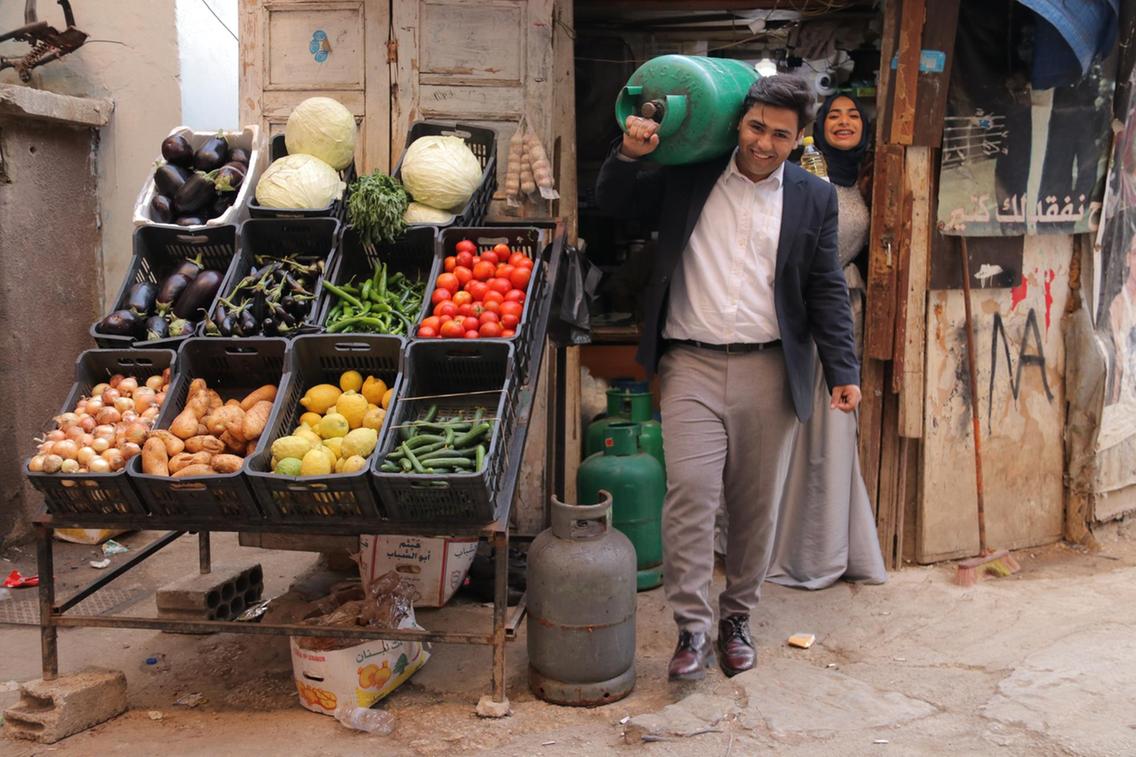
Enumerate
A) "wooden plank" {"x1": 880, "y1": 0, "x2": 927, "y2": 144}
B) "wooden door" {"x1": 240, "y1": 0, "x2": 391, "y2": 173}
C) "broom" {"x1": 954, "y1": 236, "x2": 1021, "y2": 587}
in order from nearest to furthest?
"wooden plank" {"x1": 880, "y1": 0, "x2": 927, "y2": 144} → "broom" {"x1": 954, "y1": 236, "x2": 1021, "y2": 587} → "wooden door" {"x1": 240, "y1": 0, "x2": 391, "y2": 173}

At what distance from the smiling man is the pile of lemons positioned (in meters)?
1.09

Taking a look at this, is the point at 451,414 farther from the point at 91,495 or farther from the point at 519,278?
the point at 91,495

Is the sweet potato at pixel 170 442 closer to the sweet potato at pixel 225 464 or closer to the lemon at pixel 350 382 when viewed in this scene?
Result: the sweet potato at pixel 225 464

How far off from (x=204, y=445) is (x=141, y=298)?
0.96 m

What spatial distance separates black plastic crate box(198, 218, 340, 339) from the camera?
4414 mm

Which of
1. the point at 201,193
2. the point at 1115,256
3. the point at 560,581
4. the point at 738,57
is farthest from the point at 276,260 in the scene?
the point at 1115,256

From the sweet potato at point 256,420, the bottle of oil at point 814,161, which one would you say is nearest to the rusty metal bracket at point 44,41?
the sweet potato at point 256,420

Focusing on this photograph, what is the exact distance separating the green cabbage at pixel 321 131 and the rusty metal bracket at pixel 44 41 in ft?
7.05

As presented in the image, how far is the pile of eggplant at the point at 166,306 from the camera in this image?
4191 mm

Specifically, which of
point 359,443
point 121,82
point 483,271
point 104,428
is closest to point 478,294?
point 483,271

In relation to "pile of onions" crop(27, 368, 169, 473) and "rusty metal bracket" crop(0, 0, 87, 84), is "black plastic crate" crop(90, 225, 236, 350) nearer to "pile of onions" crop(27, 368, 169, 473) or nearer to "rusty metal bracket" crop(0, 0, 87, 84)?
"pile of onions" crop(27, 368, 169, 473)

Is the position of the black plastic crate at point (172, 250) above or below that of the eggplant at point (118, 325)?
above

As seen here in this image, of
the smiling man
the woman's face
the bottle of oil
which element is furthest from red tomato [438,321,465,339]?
the woman's face

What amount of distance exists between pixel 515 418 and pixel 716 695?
51.2 inches
